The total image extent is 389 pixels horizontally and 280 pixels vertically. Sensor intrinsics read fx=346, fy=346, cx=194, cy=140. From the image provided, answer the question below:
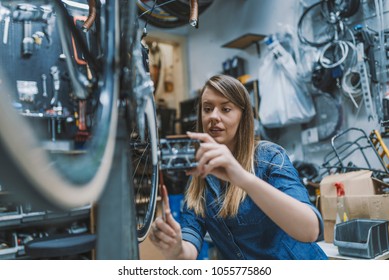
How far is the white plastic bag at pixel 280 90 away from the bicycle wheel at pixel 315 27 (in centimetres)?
16

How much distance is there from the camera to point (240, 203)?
85 cm

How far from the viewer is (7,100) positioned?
0.53 metres

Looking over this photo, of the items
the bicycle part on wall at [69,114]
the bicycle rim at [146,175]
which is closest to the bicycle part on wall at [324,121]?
the bicycle rim at [146,175]

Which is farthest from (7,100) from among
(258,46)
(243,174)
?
(258,46)

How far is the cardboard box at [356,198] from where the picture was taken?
1147mm

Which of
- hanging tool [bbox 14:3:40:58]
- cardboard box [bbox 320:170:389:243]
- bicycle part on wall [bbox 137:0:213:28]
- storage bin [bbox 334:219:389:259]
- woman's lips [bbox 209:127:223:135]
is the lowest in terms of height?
storage bin [bbox 334:219:389:259]

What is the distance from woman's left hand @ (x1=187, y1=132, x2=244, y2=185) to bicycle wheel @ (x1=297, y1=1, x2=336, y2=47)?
1215 millimetres

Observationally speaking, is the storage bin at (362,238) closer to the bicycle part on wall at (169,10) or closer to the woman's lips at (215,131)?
the woman's lips at (215,131)

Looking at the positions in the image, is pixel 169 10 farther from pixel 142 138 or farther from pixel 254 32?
pixel 254 32

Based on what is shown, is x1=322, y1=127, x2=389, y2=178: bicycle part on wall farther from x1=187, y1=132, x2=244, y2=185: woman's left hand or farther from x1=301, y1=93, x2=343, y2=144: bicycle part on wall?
x1=187, y1=132, x2=244, y2=185: woman's left hand

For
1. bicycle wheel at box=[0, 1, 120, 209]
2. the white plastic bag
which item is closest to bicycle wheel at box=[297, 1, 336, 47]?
the white plastic bag

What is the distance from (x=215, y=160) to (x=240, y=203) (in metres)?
0.33

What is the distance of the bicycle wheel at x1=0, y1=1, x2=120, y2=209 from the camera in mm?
473

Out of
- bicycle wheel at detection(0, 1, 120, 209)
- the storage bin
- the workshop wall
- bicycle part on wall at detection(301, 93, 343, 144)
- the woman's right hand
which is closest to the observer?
bicycle wheel at detection(0, 1, 120, 209)
